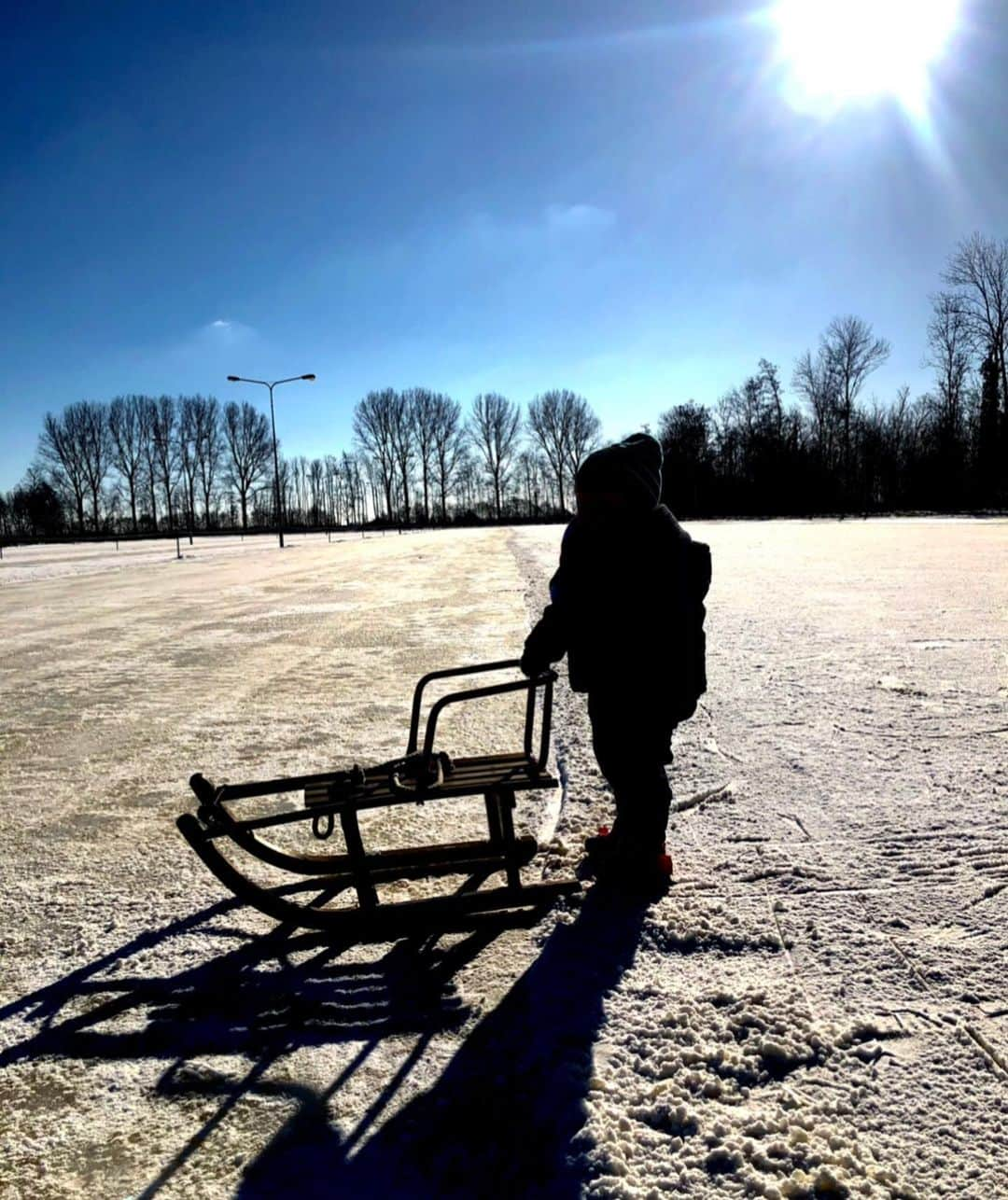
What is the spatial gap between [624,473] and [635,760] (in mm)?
997

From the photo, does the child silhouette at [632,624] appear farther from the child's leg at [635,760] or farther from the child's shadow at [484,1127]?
the child's shadow at [484,1127]

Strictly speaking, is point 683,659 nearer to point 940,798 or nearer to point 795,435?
point 940,798

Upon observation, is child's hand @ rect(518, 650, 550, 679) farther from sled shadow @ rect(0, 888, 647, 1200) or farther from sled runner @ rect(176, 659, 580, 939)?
sled shadow @ rect(0, 888, 647, 1200)

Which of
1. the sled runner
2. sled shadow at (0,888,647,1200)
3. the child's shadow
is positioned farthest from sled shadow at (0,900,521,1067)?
the child's shadow

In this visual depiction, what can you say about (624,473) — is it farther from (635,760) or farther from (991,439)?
(991,439)

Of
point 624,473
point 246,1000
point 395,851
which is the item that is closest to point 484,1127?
point 246,1000

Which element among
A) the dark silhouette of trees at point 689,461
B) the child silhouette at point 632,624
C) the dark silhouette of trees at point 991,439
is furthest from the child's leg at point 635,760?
the dark silhouette of trees at point 689,461

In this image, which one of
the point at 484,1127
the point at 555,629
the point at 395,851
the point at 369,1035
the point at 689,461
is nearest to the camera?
the point at 484,1127

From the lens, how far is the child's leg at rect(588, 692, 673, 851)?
2.73m

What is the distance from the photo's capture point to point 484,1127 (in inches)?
69.6

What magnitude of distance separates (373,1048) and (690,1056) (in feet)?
2.68

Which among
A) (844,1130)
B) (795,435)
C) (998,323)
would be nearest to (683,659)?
(844,1130)

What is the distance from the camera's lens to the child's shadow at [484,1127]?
5.32 ft

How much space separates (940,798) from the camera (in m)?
3.47
